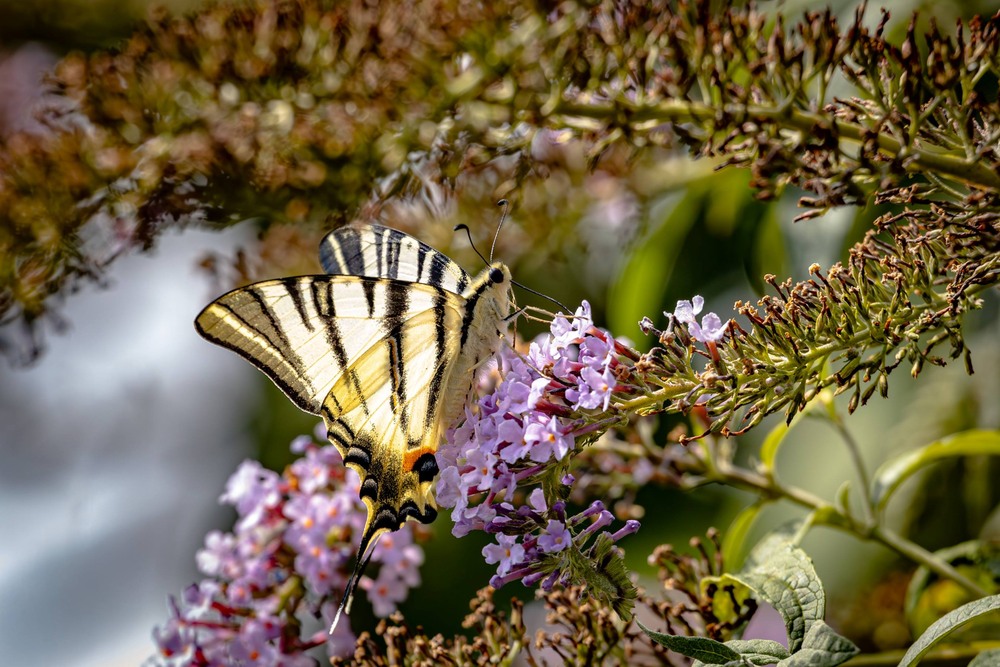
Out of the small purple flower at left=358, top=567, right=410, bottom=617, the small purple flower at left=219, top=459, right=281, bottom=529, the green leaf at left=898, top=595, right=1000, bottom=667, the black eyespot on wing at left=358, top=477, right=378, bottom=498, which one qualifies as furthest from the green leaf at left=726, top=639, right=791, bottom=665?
the small purple flower at left=219, top=459, right=281, bottom=529

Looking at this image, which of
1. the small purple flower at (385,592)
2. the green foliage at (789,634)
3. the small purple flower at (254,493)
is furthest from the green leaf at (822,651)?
the small purple flower at (254,493)

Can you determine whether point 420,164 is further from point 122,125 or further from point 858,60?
point 858,60

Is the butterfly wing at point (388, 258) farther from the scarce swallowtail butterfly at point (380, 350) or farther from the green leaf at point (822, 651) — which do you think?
the green leaf at point (822, 651)

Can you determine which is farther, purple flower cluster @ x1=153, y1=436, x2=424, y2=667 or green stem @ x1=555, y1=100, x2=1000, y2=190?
purple flower cluster @ x1=153, y1=436, x2=424, y2=667

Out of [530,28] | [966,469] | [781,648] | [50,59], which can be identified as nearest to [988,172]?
[781,648]

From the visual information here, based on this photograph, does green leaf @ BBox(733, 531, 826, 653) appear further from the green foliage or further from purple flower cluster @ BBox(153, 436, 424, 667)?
purple flower cluster @ BBox(153, 436, 424, 667)

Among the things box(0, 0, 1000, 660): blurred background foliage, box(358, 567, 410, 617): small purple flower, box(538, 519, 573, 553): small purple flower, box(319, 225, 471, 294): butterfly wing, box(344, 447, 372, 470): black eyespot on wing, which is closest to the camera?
box(538, 519, 573, 553): small purple flower

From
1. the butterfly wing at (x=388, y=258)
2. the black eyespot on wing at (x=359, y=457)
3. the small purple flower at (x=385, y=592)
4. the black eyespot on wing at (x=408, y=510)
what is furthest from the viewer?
the small purple flower at (x=385, y=592)
